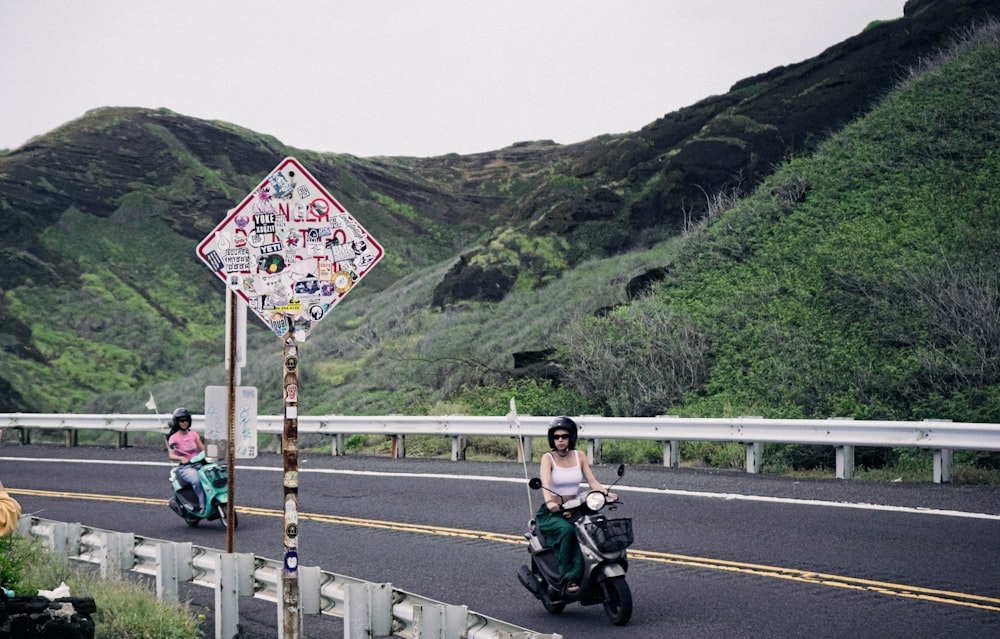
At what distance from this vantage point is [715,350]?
22.3 metres

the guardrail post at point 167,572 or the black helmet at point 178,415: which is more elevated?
the black helmet at point 178,415

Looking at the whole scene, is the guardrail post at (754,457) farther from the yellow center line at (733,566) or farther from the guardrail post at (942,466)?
the yellow center line at (733,566)

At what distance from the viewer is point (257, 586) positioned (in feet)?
28.8

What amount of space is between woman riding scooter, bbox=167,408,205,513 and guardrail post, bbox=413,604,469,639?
26.1 ft

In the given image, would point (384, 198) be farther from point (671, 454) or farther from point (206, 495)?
point (206, 495)

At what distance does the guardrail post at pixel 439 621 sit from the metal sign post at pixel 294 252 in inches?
52.0

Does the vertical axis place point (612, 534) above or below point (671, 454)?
above

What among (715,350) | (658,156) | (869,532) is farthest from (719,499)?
(658,156)

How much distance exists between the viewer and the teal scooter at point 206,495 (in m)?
14.0

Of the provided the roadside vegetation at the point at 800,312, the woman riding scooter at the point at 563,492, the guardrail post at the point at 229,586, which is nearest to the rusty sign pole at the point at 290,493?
the guardrail post at the point at 229,586

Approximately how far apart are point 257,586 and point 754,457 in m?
8.84

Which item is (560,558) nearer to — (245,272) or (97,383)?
(245,272)

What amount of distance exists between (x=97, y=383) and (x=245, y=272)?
152 ft

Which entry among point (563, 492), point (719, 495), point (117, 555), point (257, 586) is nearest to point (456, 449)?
point (719, 495)
